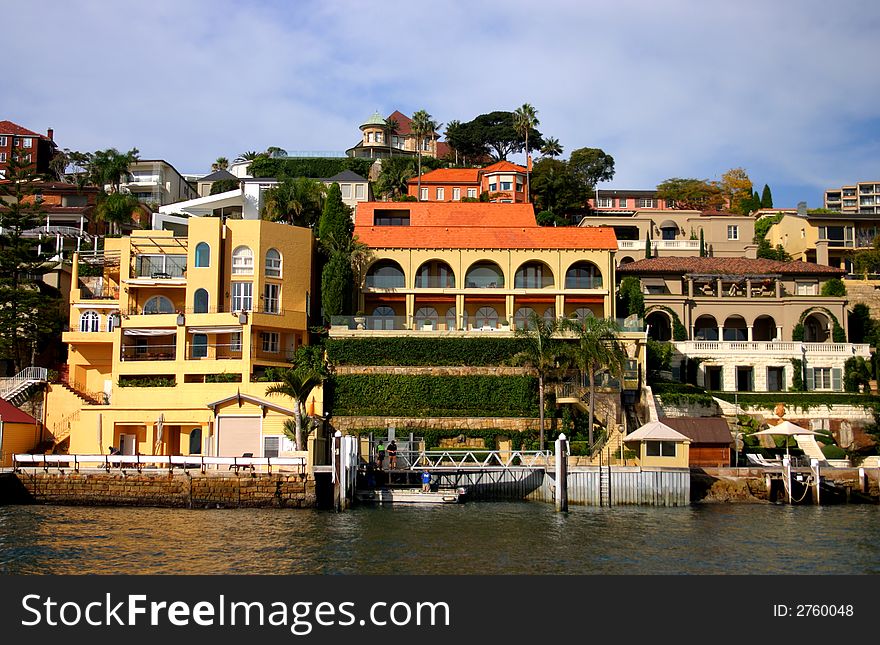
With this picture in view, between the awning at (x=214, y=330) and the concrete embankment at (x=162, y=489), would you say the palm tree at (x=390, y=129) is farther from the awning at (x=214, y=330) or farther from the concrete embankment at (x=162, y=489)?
the concrete embankment at (x=162, y=489)

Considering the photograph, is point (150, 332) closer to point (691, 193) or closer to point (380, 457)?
point (380, 457)

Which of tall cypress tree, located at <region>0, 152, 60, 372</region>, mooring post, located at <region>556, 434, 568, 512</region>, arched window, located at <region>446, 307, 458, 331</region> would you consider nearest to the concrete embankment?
mooring post, located at <region>556, 434, 568, 512</region>

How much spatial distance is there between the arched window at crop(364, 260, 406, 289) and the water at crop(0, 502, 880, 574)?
971 inches

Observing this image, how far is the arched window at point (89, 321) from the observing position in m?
60.6

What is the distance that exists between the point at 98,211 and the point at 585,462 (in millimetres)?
52556

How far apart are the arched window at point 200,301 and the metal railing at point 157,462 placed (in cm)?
1410

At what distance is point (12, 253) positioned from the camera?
6225cm

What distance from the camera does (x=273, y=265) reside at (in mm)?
60375

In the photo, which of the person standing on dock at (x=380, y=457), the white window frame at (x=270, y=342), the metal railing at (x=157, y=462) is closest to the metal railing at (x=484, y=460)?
the person standing on dock at (x=380, y=457)

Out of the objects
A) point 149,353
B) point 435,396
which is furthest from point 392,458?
point 149,353

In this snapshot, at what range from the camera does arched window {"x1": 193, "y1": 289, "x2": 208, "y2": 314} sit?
2299 inches

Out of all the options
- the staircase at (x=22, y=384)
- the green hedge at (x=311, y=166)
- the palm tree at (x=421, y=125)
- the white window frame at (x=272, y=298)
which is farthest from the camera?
the palm tree at (x=421, y=125)

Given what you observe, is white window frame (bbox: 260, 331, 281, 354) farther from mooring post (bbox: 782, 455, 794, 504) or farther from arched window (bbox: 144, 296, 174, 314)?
mooring post (bbox: 782, 455, 794, 504)
